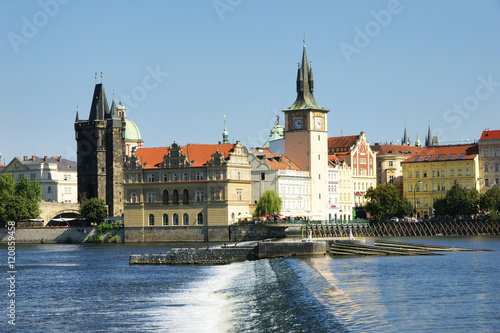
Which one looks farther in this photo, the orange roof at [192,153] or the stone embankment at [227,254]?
the orange roof at [192,153]

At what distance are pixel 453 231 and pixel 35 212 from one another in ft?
202

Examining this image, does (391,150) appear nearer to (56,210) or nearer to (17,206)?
(56,210)

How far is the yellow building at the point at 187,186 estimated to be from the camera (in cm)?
12131

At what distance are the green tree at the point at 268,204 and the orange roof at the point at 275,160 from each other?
6.54 metres

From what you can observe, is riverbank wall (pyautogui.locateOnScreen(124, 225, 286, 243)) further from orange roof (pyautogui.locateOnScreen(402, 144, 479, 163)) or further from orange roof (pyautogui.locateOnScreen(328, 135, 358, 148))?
orange roof (pyautogui.locateOnScreen(402, 144, 479, 163))

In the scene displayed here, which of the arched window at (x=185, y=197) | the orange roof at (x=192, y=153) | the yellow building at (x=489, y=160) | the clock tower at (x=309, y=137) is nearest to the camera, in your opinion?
the orange roof at (x=192, y=153)

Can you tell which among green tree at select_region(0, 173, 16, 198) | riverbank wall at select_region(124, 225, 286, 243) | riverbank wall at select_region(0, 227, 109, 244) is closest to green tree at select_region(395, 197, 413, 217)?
riverbank wall at select_region(124, 225, 286, 243)

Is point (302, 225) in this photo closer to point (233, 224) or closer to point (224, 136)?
point (233, 224)

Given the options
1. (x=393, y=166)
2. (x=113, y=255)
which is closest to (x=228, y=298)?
(x=113, y=255)

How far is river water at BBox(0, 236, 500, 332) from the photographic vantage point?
116 ft

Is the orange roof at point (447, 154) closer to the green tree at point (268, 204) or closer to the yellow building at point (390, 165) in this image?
the yellow building at point (390, 165)

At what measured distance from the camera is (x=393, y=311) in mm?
36750

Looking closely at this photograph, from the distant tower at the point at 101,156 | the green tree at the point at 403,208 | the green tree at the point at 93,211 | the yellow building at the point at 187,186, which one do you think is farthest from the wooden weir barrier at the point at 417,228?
the distant tower at the point at 101,156

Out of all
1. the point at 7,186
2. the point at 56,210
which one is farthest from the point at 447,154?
the point at 7,186
